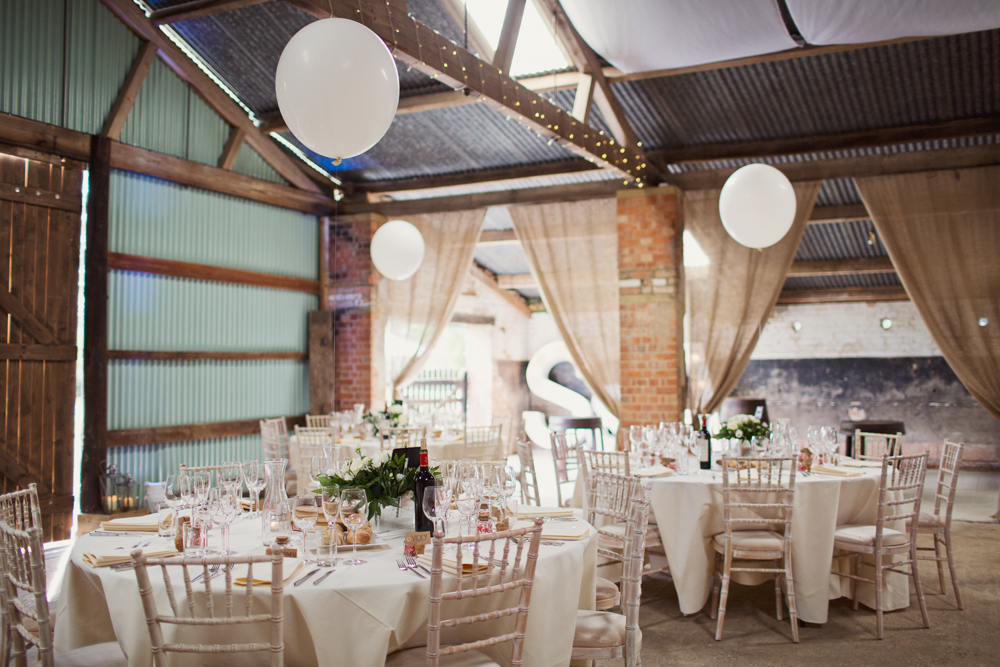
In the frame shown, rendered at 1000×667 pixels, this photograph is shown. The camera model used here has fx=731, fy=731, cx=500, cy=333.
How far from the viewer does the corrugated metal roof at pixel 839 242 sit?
9.68m

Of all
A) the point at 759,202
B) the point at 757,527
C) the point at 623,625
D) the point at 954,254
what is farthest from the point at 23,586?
the point at 954,254

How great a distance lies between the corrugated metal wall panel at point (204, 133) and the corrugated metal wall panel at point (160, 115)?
0.06m

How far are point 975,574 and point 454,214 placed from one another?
5.88m

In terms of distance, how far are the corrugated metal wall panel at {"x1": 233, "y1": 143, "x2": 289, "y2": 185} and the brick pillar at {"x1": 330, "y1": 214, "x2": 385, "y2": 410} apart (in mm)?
966

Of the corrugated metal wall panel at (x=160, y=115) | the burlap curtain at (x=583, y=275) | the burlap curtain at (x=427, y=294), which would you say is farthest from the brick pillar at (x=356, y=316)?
the corrugated metal wall panel at (x=160, y=115)

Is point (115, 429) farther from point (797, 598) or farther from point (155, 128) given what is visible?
point (797, 598)

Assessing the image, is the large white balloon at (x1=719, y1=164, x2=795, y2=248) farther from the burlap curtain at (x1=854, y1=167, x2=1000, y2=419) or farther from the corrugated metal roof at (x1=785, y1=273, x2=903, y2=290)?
the corrugated metal roof at (x1=785, y1=273, x2=903, y2=290)

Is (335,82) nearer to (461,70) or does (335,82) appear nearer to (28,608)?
(461,70)

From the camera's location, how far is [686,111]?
21.4 ft

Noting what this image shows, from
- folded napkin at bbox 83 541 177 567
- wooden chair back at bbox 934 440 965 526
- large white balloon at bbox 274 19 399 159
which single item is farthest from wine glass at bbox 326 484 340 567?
wooden chair back at bbox 934 440 965 526

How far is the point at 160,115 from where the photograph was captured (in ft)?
21.9

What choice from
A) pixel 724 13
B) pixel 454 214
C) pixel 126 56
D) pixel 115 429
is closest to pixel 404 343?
pixel 454 214

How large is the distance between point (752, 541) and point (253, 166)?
607cm

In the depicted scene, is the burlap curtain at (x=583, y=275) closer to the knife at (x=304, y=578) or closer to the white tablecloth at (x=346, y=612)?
the white tablecloth at (x=346, y=612)
